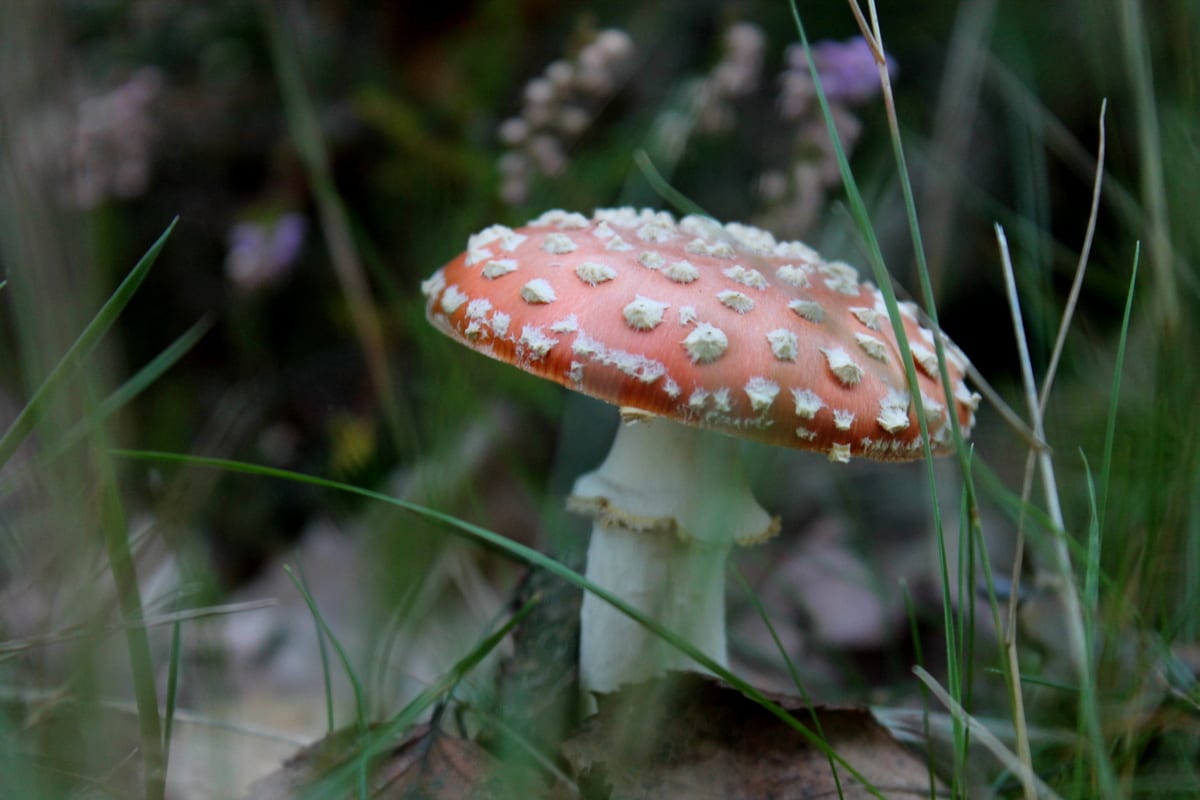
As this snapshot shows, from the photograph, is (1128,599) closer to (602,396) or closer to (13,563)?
(602,396)

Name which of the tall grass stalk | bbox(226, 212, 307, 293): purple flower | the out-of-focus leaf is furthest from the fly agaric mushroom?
bbox(226, 212, 307, 293): purple flower

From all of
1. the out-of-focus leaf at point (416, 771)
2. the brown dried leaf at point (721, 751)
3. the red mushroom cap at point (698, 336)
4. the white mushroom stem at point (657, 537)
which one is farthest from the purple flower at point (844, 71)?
the out-of-focus leaf at point (416, 771)

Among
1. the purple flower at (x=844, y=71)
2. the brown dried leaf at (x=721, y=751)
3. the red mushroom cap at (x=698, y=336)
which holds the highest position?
the purple flower at (x=844, y=71)

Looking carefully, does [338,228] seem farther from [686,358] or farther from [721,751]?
[721,751]

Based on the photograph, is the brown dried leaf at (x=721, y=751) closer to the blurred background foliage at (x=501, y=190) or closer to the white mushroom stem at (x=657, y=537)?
the white mushroom stem at (x=657, y=537)

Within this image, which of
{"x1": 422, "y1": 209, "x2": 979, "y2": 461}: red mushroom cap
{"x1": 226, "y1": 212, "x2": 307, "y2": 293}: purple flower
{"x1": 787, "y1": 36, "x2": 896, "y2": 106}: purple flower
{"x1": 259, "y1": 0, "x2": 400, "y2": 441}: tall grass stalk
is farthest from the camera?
{"x1": 226, "y1": 212, "x2": 307, "y2": 293}: purple flower

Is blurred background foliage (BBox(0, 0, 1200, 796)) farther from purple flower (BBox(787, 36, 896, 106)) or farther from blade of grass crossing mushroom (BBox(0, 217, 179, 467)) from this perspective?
blade of grass crossing mushroom (BBox(0, 217, 179, 467))
